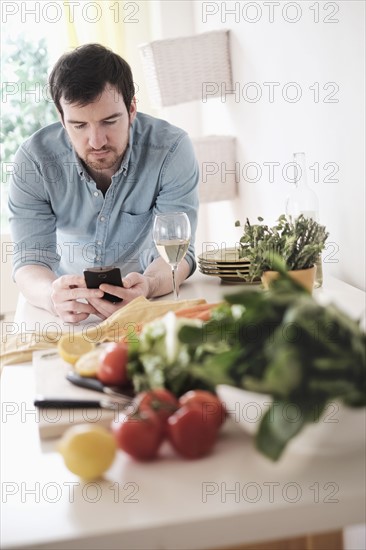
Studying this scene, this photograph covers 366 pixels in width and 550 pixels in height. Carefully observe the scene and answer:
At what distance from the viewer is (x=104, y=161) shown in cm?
213

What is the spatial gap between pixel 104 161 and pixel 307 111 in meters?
0.68

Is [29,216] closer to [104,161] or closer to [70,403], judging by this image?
[104,161]

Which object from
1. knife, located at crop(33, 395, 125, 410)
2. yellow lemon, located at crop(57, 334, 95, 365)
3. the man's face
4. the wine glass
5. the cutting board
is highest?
the man's face

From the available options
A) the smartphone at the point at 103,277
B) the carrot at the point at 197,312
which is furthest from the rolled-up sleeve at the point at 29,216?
the carrot at the point at 197,312

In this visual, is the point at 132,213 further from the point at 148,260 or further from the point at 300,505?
the point at 300,505

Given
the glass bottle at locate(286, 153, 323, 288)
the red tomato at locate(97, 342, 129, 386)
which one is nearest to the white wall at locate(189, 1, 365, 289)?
the glass bottle at locate(286, 153, 323, 288)

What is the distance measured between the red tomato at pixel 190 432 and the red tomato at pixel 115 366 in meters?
0.16

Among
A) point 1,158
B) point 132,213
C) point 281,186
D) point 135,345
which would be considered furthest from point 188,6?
point 135,345

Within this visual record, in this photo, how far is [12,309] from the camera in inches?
171

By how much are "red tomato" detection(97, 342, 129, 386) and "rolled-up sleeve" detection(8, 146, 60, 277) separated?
106cm

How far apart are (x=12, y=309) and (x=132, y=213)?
2287 mm

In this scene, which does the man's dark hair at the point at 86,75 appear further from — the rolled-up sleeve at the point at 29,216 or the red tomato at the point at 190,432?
the red tomato at the point at 190,432

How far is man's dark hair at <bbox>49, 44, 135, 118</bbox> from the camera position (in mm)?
1983

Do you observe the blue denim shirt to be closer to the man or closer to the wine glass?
the man
